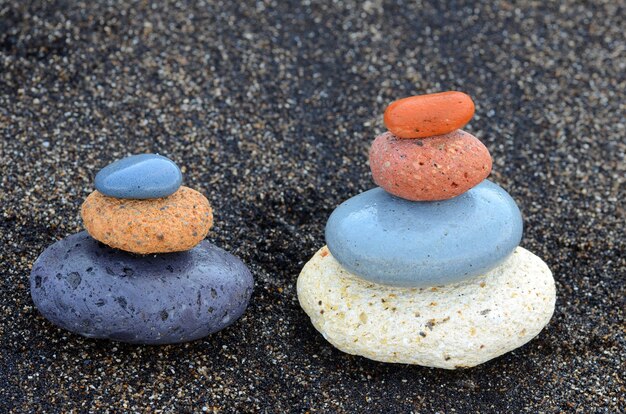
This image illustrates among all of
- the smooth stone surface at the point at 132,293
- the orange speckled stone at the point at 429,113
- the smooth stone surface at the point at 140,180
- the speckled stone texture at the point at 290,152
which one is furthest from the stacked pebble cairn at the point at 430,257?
the smooth stone surface at the point at 140,180

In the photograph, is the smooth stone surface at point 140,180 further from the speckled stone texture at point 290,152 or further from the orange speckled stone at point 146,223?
the speckled stone texture at point 290,152

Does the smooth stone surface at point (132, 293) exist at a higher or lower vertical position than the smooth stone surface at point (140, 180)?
lower

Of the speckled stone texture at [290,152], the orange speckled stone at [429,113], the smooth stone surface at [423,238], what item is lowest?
the speckled stone texture at [290,152]

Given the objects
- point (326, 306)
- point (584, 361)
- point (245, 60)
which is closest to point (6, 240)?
point (326, 306)

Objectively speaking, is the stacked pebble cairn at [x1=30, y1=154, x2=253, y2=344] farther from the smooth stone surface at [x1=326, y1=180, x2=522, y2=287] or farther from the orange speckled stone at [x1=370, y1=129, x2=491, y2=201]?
the orange speckled stone at [x1=370, y1=129, x2=491, y2=201]

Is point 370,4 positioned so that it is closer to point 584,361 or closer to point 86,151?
point 86,151

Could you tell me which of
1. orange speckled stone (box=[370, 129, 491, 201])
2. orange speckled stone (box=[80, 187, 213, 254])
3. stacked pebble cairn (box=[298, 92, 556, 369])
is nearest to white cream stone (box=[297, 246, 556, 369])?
stacked pebble cairn (box=[298, 92, 556, 369])
